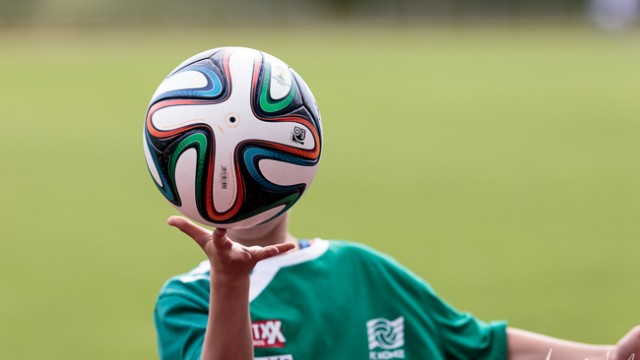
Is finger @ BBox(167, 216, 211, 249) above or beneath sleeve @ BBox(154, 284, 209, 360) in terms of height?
above

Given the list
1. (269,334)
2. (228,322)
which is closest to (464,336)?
(269,334)

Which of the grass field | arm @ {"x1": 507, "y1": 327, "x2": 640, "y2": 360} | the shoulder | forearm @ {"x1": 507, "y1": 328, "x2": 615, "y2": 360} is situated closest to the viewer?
arm @ {"x1": 507, "y1": 327, "x2": 640, "y2": 360}

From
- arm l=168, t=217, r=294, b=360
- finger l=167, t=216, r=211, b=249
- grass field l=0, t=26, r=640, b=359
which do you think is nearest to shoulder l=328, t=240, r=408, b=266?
arm l=168, t=217, r=294, b=360

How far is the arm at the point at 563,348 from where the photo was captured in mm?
3521

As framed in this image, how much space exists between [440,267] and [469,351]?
5.43 meters

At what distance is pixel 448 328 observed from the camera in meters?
3.85

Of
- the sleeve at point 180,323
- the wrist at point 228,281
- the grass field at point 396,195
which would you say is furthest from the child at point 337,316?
the grass field at point 396,195

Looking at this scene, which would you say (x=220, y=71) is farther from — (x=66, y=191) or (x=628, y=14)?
(x=628, y=14)

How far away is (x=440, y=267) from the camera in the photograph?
30.4ft

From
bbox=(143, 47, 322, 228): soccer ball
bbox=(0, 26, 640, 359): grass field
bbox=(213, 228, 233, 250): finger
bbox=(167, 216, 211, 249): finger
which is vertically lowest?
bbox=(0, 26, 640, 359): grass field

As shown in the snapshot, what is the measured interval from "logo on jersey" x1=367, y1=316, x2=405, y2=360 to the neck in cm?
43

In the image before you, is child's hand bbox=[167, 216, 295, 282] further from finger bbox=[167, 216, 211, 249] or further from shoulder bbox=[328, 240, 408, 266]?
shoulder bbox=[328, 240, 408, 266]

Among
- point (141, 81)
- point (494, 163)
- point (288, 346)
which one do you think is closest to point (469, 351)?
point (288, 346)

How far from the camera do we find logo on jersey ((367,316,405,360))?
370 centimetres
